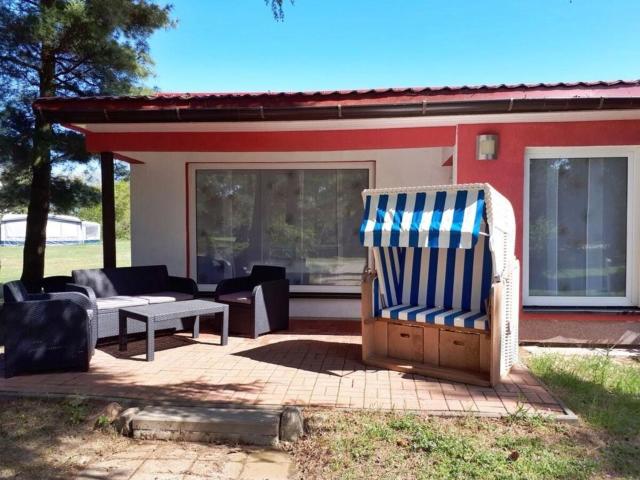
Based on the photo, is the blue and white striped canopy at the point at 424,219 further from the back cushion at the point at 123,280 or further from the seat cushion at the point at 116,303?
the back cushion at the point at 123,280

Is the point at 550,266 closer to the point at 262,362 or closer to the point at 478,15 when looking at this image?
the point at 262,362

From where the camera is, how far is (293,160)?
8.81 metres

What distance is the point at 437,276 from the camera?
19.4 feet

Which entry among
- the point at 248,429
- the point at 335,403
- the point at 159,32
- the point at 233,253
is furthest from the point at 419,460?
the point at 159,32

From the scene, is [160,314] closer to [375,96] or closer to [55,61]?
[375,96]

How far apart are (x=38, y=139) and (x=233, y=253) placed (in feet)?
13.2

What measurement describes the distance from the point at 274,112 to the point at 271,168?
259cm

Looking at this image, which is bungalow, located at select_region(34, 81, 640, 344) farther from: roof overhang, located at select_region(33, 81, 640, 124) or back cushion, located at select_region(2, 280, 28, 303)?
back cushion, located at select_region(2, 280, 28, 303)

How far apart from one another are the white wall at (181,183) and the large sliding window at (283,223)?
250 mm

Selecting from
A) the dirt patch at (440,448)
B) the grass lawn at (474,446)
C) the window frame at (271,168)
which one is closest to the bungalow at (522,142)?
the window frame at (271,168)

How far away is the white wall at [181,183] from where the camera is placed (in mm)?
8617

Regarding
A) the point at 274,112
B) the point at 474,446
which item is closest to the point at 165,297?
the point at 274,112

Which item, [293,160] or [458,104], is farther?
[293,160]

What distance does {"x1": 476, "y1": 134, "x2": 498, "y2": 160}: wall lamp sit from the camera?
6.38 meters
